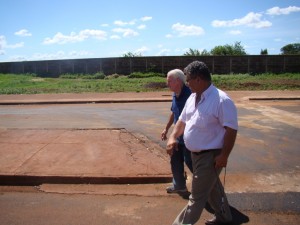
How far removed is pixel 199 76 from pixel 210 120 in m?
0.44

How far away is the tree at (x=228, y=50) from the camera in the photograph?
5703 centimetres

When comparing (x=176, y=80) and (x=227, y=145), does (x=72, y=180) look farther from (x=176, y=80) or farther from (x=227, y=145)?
(x=227, y=145)

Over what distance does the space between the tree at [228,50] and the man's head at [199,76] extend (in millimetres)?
54466

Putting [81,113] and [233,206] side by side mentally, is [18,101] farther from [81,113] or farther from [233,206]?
[233,206]

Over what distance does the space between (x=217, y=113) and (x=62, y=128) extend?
7.07 metres

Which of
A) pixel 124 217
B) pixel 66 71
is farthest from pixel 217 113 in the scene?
pixel 66 71

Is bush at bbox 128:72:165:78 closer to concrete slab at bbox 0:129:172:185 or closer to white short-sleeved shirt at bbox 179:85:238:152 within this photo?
concrete slab at bbox 0:129:172:185

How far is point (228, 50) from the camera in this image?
192 ft


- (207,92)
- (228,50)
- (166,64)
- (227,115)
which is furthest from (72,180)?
A: (228,50)

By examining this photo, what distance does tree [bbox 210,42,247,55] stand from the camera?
2245 inches

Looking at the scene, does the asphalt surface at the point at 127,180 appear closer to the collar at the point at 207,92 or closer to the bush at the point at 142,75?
the collar at the point at 207,92

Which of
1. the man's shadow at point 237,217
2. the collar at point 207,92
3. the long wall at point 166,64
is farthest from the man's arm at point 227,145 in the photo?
the long wall at point 166,64

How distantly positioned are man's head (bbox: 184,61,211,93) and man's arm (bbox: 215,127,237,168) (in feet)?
1.60

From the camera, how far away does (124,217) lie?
14.4 feet
